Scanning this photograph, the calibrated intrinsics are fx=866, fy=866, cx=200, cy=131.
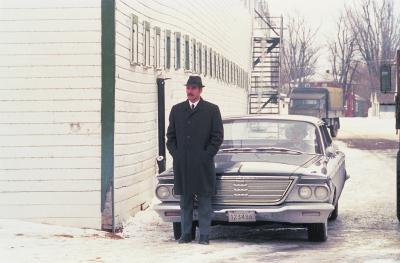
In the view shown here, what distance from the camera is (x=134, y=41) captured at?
1227 centimetres

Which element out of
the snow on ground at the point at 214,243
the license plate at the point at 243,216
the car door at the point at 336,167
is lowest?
the snow on ground at the point at 214,243

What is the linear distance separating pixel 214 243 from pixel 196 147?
3.64 ft

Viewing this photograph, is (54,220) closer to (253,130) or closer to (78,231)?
(78,231)

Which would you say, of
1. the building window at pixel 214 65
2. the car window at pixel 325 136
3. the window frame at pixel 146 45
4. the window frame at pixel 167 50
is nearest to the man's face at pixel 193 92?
the car window at pixel 325 136

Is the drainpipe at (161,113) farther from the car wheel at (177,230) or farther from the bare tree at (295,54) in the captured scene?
the bare tree at (295,54)

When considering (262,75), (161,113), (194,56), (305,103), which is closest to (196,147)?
(161,113)

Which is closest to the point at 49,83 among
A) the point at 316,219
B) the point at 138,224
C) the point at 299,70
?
the point at 138,224

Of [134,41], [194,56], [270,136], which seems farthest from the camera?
[194,56]

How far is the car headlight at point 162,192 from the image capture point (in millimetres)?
9711

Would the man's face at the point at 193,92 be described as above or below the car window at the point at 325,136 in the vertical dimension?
above

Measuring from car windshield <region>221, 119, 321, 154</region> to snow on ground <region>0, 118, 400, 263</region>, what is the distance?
1.05 m

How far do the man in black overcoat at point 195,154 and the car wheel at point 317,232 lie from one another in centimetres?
119

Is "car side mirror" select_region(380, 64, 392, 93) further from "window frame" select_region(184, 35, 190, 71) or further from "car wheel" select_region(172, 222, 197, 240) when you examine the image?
"window frame" select_region(184, 35, 190, 71)

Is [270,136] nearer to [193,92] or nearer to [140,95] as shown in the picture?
[193,92]
